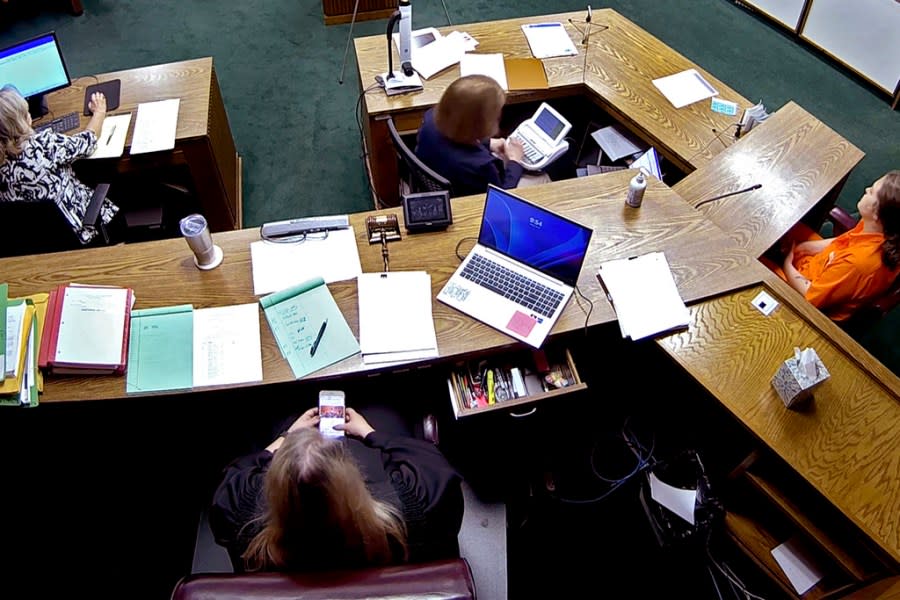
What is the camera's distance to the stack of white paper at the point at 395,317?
200cm

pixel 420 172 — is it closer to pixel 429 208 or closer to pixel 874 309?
pixel 429 208

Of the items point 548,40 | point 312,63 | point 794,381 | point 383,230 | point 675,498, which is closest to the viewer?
point 794,381

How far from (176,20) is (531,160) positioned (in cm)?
286

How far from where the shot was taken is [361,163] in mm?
3594

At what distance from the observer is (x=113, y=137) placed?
109 inches

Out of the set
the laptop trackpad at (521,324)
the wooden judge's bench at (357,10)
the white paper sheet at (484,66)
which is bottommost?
the wooden judge's bench at (357,10)

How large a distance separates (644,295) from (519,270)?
1.29 feet

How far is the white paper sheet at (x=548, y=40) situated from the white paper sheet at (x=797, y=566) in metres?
2.19

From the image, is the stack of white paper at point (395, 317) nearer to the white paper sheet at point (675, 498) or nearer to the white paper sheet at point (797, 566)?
the white paper sheet at point (675, 498)

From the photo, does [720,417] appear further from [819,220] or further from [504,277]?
[819,220]

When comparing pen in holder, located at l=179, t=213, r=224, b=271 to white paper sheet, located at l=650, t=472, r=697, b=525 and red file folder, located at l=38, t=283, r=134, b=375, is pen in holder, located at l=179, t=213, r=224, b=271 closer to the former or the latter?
red file folder, located at l=38, t=283, r=134, b=375

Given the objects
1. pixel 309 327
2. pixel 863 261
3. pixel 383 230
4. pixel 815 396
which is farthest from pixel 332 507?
pixel 863 261

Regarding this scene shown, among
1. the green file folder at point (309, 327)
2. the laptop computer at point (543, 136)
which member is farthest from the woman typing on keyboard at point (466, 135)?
the green file folder at point (309, 327)

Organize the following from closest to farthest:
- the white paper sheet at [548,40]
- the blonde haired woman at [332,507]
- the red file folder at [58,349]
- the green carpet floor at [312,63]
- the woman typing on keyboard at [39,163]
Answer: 1. the blonde haired woman at [332,507]
2. the red file folder at [58,349]
3. the woman typing on keyboard at [39,163]
4. the white paper sheet at [548,40]
5. the green carpet floor at [312,63]
